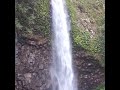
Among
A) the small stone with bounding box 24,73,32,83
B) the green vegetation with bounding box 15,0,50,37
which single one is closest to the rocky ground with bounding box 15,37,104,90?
the small stone with bounding box 24,73,32,83

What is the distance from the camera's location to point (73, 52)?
6.01 metres

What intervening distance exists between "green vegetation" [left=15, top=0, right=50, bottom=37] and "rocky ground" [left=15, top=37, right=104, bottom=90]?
1.03 ft

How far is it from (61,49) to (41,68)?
0.65 m

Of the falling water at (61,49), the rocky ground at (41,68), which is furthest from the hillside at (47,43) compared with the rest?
the falling water at (61,49)

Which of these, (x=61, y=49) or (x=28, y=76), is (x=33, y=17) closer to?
(x=61, y=49)

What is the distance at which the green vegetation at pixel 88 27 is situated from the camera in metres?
6.07

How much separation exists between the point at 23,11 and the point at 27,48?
2.66 ft

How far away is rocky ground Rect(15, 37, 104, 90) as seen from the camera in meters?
5.39

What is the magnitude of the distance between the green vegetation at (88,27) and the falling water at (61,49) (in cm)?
20

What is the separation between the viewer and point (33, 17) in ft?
18.9

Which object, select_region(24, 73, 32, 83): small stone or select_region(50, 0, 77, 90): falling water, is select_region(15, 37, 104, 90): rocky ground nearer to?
select_region(24, 73, 32, 83): small stone

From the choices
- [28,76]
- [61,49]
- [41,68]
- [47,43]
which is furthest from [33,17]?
[28,76]

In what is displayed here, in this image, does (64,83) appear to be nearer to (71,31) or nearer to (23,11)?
(71,31)
